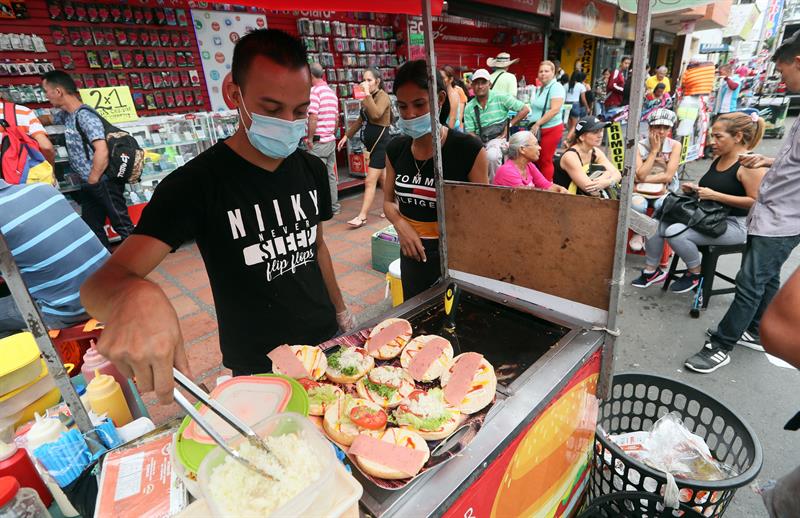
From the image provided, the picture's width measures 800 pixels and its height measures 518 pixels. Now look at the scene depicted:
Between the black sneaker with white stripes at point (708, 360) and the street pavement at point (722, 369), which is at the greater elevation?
the black sneaker with white stripes at point (708, 360)

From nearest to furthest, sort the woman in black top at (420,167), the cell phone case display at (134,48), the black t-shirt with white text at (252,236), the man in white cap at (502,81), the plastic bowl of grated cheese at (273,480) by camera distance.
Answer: the plastic bowl of grated cheese at (273,480) < the black t-shirt with white text at (252,236) < the woman in black top at (420,167) < the cell phone case display at (134,48) < the man in white cap at (502,81)

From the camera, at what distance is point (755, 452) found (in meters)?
1.64

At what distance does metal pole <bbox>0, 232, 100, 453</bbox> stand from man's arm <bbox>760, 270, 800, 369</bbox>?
6.19 ft

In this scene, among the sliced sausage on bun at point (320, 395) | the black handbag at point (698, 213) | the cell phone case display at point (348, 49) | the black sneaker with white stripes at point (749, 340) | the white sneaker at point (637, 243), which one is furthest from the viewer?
the cell phone case display at point (348, 49)

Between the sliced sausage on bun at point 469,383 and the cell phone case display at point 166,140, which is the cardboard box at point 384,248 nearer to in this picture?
the sliced sausage on bun at point 469,383

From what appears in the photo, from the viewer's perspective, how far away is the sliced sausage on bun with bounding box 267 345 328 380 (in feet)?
4.48

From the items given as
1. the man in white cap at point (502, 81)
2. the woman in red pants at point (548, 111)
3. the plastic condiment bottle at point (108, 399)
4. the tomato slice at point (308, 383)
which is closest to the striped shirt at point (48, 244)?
the plastic condiment bottle at point (108, 399)

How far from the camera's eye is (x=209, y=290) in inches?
173

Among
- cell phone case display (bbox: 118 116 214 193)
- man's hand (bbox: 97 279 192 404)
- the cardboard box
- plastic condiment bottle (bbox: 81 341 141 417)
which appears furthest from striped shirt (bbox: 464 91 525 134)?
man's hand (bbox: 97 279 192 404)

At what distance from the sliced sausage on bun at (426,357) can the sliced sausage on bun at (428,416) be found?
0.11 meters

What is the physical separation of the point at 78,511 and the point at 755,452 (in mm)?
2393

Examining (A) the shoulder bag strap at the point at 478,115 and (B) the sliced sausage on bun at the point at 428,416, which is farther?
(A) the shoulder bag strap at the point at 478,115

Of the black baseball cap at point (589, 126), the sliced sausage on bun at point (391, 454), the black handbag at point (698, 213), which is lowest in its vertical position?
the black handbag at point (698, 213)

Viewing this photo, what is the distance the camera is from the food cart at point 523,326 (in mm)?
1100
